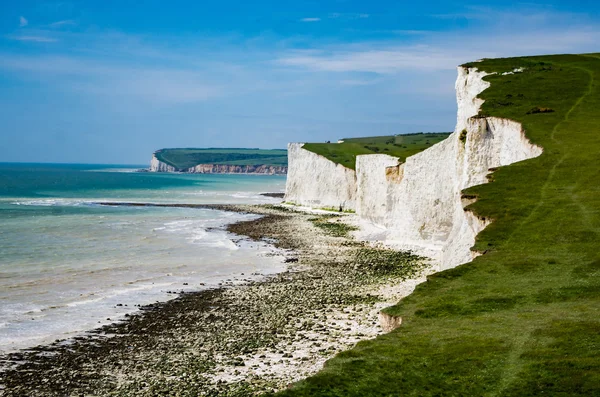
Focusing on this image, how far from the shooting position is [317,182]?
292 feet

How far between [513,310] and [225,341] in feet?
32.3

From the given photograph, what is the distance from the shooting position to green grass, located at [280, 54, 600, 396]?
11.6m

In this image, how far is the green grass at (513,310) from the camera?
38.0 ft

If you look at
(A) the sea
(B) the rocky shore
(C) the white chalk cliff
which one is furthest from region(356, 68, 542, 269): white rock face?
(A) the sea

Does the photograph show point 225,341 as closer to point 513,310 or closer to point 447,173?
point 513,310

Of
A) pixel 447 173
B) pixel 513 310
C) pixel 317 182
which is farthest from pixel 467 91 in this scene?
pixel 317 182

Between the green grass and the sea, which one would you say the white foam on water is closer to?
the sea

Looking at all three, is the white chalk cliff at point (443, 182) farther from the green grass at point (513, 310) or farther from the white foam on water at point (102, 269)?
the white foam on water at point (102, 269)

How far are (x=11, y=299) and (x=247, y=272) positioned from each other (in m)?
12.6

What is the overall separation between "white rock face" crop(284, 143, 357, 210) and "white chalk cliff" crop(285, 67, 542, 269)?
0.68 meters

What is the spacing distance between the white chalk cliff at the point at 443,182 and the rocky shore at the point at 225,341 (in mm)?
4837

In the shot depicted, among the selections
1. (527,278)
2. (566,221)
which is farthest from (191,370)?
(566,221)

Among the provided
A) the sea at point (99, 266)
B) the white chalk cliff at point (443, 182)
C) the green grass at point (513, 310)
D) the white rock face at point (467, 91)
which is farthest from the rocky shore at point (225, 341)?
the white rock face at point (467, 91)

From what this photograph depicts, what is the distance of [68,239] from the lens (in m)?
→ 49.7
